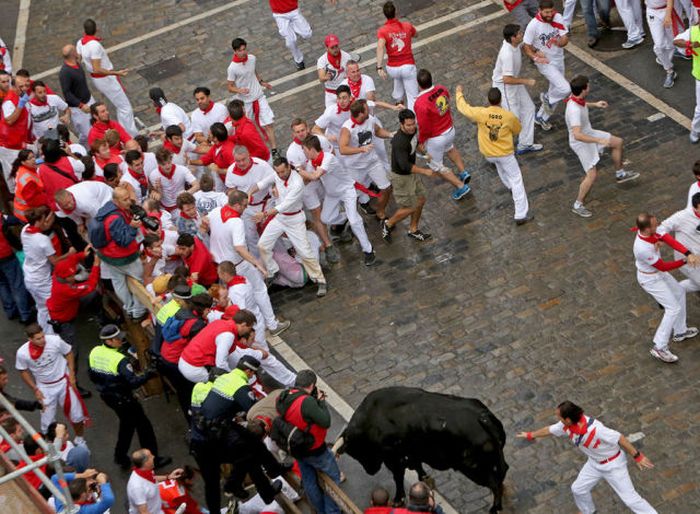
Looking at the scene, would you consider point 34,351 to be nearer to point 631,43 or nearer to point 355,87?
point 355,87

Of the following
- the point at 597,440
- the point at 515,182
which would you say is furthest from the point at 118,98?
the point at 597,440

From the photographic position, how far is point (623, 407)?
14664 mm

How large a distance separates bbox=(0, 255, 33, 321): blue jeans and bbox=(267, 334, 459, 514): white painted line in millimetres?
3411

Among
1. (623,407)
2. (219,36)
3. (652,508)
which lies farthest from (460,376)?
(219,36)

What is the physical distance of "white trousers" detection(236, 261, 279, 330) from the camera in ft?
53.8

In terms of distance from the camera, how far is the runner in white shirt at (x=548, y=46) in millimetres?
19094

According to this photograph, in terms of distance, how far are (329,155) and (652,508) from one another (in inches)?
257

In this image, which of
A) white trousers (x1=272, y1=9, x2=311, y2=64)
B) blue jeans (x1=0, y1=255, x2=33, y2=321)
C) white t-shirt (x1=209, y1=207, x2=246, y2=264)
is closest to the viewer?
white t-shirt (x1=209, y1=207, x2=246, y2=264)

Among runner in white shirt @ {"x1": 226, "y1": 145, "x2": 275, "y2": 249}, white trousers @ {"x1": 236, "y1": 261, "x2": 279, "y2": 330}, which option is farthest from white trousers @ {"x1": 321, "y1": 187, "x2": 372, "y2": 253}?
white trousers @ {"x1": 236, "y1": 261, "x2": 279, "y2": 330}

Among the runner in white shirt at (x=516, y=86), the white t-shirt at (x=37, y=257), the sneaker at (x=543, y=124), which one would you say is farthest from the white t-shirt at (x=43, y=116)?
the sneaker at (x=543, y=124)

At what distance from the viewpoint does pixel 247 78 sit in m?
20.1

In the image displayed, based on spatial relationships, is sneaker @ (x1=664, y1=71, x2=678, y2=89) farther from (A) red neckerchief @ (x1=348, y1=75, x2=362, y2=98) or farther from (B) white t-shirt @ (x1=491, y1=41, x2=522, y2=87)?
(A) red neckerchief @ (x1=348, y1=75, x2=362, y2=98)

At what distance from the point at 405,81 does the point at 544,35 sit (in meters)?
2.22

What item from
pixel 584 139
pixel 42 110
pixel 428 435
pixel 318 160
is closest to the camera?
pixel 428 435
